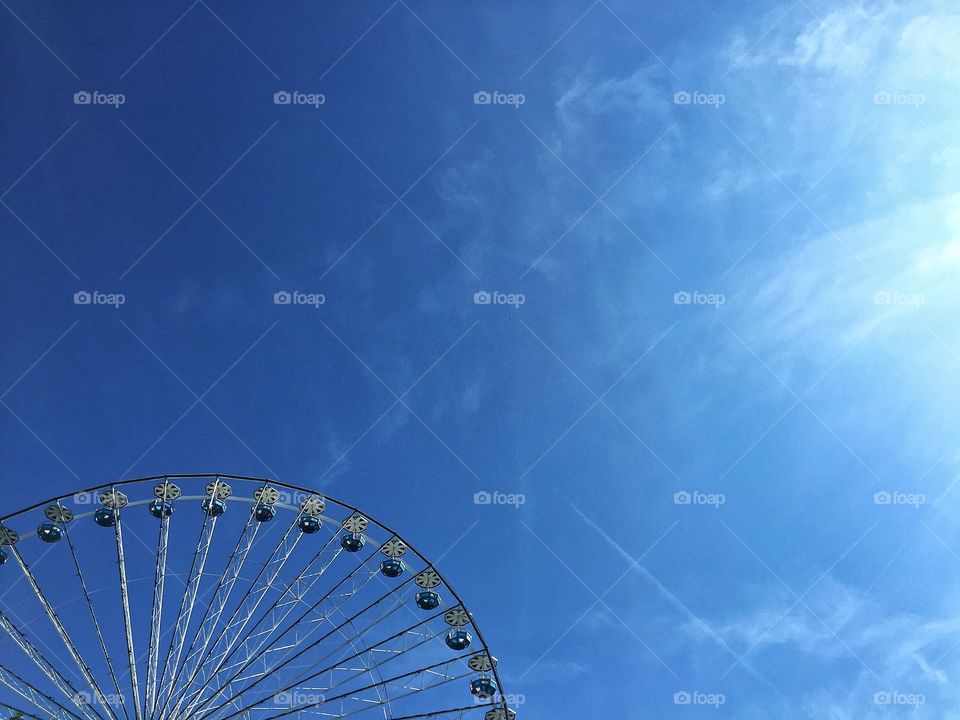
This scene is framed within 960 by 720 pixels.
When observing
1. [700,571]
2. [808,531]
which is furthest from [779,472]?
[700,571]

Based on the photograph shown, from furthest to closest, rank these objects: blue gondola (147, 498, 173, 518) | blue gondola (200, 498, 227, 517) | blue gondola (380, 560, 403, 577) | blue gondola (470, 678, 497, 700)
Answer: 1. blue gondola (200, 498, 227, 517)
2. blue gondola (380, 560, 403, 577)
3. blue gondola (147, 498, 173, 518)
4. blue gondola (470, 678, 497, 700)

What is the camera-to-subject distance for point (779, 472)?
3703cm

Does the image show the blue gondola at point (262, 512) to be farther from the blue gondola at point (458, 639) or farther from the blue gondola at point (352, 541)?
the blue gondola at point (458, 639)

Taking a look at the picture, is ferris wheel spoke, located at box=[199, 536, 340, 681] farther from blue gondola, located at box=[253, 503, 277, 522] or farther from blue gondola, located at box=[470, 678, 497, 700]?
blue gondola, located at box=[470, 678, 497, 700]

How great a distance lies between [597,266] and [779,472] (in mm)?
11068

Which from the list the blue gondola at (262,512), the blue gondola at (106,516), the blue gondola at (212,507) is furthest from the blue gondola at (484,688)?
the blue gondola at (106,516)

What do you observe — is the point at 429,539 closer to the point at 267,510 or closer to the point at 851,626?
the point at 267,510

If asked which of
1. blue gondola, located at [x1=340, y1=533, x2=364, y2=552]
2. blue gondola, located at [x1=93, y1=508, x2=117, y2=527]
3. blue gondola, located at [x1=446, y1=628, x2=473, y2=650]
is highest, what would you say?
blue gondola, located at [x1=93, y1=508, x2=117, y2=527]

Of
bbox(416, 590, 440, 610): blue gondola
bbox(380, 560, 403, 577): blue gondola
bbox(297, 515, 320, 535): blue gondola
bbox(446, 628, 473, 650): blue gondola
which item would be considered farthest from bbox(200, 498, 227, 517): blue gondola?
bbox(446, 628, 473, 650): blue gondola

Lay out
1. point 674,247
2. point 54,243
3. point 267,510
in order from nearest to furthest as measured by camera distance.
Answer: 1. point 267,510
2. point 54,243
3. point 674,247

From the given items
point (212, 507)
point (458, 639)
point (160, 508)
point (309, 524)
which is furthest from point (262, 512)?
point (458, 639)

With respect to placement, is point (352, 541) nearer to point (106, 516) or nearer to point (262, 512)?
point (262, 512)

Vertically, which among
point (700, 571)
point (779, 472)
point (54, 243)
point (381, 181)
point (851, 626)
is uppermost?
point (381, 181)

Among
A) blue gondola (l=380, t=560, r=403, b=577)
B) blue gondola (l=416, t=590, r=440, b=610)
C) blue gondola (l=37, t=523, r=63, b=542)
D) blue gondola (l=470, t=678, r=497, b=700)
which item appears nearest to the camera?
blue gondola (l=470, t=678, r=497, b=700)
